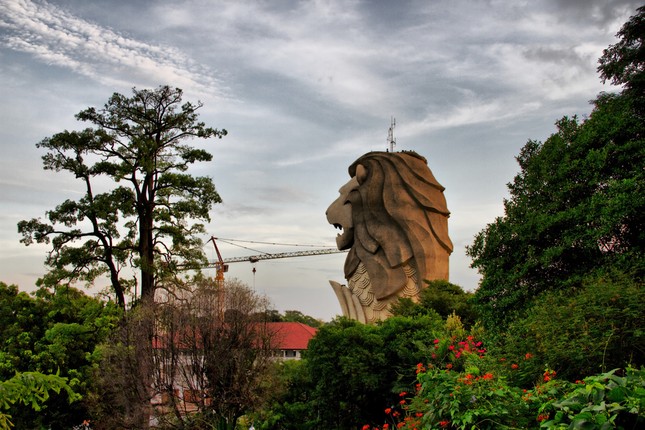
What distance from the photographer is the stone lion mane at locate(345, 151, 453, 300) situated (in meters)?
20.2

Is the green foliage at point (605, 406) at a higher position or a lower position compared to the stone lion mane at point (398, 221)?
lower

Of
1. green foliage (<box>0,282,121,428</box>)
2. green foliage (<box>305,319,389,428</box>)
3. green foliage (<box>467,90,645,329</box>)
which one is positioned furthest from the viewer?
green foliage (<box>0,282,121,428</box>)

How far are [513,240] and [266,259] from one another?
73.6m

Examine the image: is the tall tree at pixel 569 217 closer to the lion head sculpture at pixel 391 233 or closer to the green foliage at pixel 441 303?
the green foliage at pixel 441 303

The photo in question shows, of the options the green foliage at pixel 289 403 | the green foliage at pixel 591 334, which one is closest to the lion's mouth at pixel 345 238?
the green foliage at pixel 289 403

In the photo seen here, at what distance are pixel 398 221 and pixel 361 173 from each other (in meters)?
2.21

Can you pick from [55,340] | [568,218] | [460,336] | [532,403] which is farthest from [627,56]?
[55,340]

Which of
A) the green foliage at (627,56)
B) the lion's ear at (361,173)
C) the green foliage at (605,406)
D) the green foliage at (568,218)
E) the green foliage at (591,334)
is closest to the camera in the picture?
the green foliage at (605,406)

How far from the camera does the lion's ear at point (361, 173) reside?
21406 mm

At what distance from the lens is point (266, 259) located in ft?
276

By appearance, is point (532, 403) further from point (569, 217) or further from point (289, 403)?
point (289, 403)

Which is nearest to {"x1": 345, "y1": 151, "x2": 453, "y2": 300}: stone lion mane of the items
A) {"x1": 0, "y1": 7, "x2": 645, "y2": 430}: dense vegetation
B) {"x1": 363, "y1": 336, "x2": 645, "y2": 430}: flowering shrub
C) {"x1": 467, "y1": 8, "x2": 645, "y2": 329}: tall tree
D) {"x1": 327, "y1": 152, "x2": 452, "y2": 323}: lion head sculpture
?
{"x1": 327, "y1": 152, "x2": 452, "y2": 323}: lion head sculpture

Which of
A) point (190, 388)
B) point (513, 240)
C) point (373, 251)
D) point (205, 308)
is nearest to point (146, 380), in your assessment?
point (190, 388)

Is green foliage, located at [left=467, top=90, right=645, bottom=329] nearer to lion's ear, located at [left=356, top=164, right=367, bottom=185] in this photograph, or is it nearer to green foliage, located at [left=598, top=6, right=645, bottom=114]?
green foliage, located at [left=598, top=6, right=645, bottom=114]
